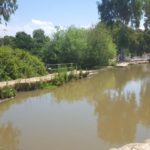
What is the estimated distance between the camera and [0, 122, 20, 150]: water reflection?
11.5 meters

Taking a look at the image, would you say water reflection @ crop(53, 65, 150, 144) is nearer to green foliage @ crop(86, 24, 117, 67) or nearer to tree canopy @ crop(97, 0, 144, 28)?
green foliage @ crop(86, 24, 117, 67)

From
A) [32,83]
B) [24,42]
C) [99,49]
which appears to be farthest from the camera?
[24,42]

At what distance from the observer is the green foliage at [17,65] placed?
25495 mm


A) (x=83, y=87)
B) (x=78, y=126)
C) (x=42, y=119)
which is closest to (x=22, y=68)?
(x=83, y=87)

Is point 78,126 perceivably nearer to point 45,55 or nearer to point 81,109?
point 81,109

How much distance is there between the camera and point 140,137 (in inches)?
483

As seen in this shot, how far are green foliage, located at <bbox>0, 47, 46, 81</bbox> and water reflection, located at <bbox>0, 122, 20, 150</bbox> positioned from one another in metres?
11.1

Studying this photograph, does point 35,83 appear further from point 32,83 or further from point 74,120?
point 74,120

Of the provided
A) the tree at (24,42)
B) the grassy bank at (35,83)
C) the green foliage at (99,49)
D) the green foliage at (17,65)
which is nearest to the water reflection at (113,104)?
the grassy bank at (35,83)

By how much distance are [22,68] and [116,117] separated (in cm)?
1285

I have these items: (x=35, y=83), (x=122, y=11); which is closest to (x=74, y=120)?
(x=35, y=83)

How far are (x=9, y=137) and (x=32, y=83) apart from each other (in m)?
11.0

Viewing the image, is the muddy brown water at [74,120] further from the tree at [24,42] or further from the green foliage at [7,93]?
the tree at [24,42]

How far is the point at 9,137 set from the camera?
501 inches
